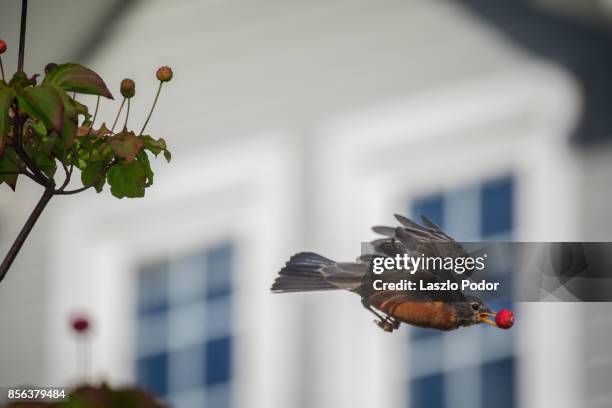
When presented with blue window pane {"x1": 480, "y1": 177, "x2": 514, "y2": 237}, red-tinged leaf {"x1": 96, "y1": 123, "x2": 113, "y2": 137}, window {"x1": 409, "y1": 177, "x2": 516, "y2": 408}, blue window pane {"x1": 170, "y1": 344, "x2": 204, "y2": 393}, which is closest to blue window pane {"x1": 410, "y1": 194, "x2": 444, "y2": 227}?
window {"x1": 409, "y1": 177, "x2": 516, "y2": 408}

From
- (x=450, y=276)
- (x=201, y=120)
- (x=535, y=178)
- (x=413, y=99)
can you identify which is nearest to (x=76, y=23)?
(x=201, y=120)

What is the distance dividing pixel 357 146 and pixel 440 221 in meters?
0.50

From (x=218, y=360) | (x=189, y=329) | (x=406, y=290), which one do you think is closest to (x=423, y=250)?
(x=406, y=290)

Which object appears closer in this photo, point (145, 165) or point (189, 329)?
point (145, 165)

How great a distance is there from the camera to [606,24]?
5598mm

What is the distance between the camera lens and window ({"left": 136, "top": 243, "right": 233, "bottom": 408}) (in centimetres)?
613

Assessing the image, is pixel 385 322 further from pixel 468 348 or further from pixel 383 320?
pixel 468 348

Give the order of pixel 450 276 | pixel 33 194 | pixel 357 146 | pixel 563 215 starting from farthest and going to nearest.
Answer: pixel 33 194, pixel 357 146, pixel 563 215, pixel 450 276

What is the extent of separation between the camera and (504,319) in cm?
127

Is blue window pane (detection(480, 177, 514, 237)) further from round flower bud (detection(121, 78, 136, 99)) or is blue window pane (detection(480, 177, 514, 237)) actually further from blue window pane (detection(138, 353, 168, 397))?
round flower bud (detection(121, 78, 136, 99))

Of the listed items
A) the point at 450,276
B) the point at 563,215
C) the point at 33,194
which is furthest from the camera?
the point at 33,194

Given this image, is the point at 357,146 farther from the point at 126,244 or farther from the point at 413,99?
the point at 126,244

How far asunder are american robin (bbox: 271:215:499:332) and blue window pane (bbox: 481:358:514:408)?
4.28 meters

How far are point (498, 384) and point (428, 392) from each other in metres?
0.29
